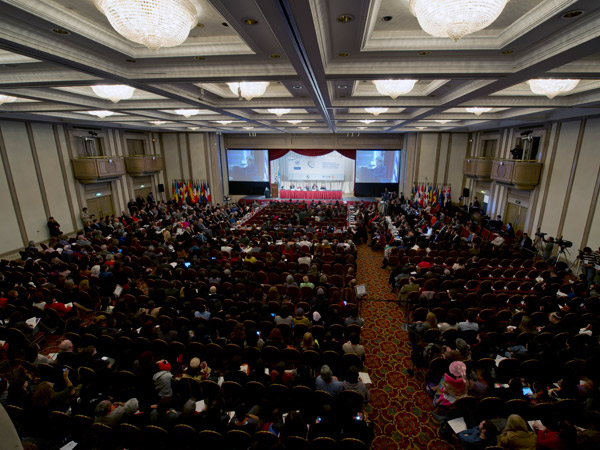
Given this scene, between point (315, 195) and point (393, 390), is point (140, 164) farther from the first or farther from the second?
point (393, 390)

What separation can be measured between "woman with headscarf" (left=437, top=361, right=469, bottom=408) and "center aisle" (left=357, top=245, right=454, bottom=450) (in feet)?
1.70

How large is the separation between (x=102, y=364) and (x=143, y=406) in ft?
4.21

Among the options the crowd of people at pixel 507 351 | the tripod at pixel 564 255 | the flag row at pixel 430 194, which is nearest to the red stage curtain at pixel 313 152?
the flag row at pixel 430 194

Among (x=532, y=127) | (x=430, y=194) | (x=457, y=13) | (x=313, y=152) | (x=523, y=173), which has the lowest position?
(x=430, y=194)

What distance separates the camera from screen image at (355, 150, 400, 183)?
24891 millimetres

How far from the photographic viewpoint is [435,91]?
8.29 m

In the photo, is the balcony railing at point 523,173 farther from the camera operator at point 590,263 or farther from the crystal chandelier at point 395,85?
the crystal chandelier at point 395,85

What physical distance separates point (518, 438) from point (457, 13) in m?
4.79

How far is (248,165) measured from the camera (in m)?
26.3

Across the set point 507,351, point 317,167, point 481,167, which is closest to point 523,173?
point 481,167

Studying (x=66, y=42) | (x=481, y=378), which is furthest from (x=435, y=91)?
(x=66, y=42)

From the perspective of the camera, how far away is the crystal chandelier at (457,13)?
2.88m

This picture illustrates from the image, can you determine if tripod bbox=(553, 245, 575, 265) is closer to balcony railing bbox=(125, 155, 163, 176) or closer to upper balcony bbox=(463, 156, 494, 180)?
upper balcony bbox=(463, 156, 494, 180)

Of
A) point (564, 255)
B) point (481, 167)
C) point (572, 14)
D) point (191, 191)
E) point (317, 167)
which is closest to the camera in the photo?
point (572, 14)
